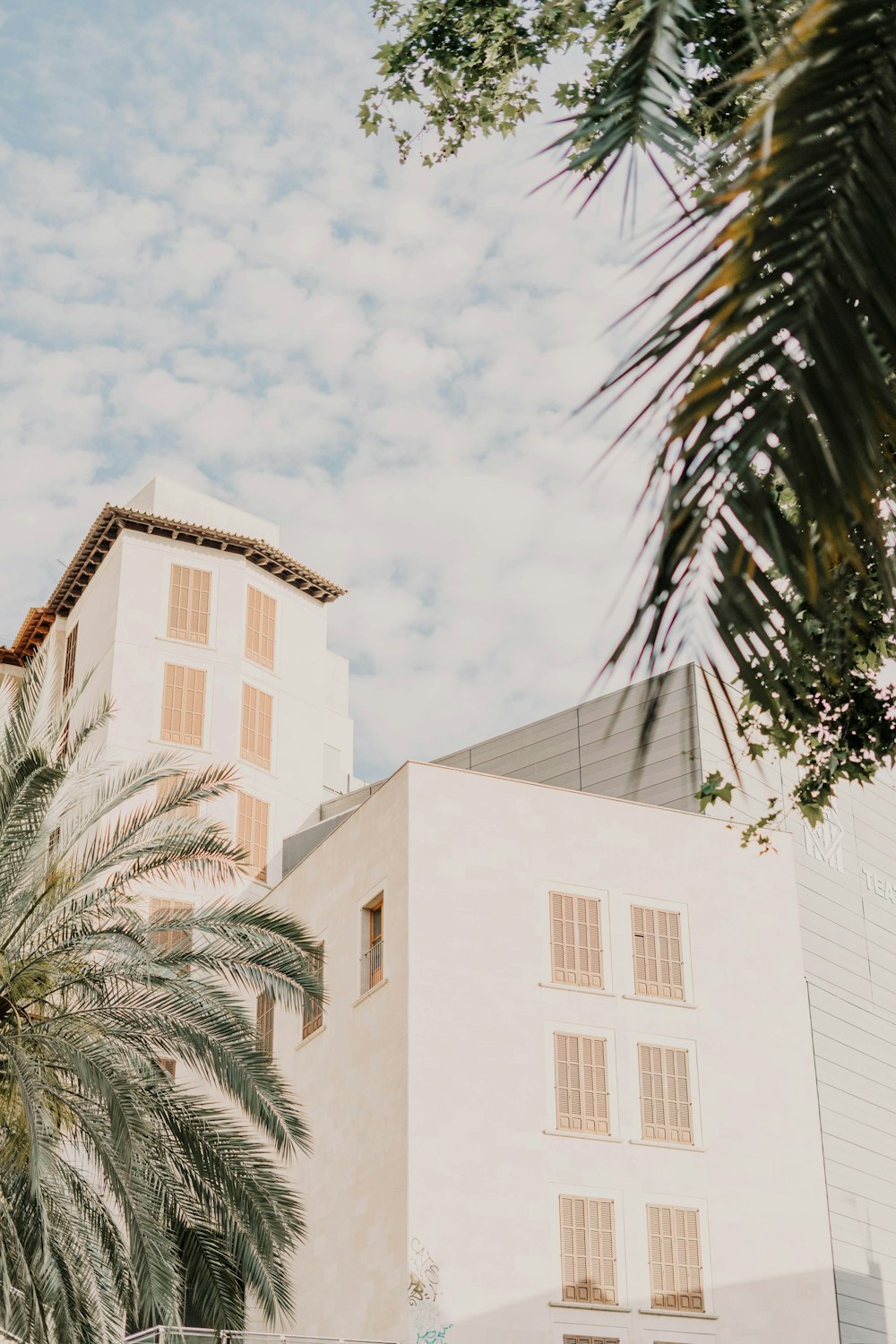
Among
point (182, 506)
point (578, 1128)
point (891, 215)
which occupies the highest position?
point (182, 506)

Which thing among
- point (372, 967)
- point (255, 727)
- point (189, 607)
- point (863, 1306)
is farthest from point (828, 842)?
point (189, 607)

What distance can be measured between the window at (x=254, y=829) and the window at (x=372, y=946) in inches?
414

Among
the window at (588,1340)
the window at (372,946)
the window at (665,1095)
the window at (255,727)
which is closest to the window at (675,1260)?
the window at (588,1340)

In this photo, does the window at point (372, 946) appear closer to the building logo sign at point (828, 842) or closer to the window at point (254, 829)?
the building logo sign at point (828, 842)

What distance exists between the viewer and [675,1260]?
29.9m

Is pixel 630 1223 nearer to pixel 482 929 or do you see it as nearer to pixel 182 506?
pixel 482 929

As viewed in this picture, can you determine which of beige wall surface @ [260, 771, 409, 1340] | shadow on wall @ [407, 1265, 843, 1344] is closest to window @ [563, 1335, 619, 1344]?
shadow on wall @ [407, 1265, 843, 1344]

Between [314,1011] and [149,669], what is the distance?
2435 cm

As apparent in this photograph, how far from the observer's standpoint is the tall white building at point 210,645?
4316 cm

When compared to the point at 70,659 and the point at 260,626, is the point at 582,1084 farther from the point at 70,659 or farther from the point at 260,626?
the point at 70,659

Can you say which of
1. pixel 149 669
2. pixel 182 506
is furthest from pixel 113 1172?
pixel 182 506

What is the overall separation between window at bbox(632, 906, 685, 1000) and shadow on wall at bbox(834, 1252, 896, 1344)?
6.38 metres

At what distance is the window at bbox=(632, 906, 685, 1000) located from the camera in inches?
1260

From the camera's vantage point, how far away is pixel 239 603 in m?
45.2
